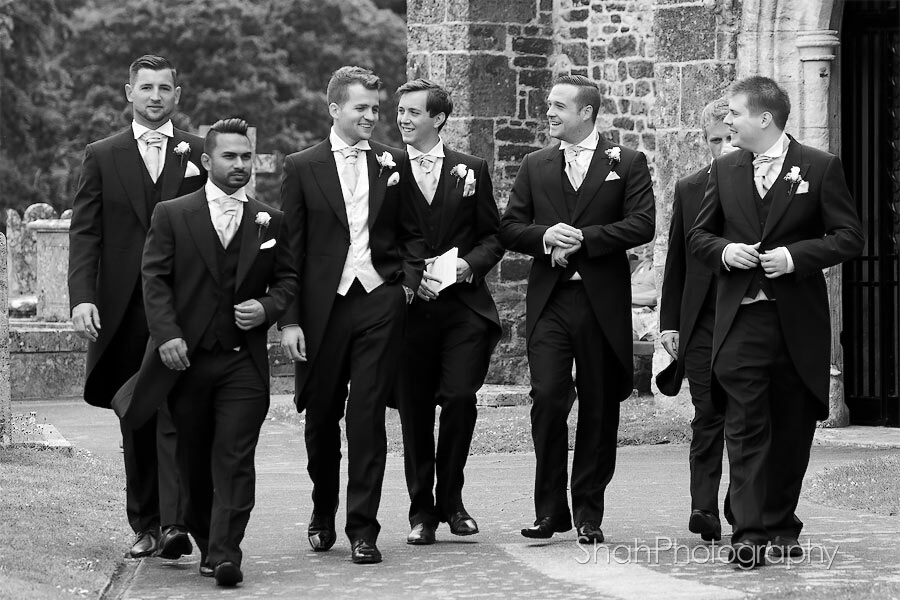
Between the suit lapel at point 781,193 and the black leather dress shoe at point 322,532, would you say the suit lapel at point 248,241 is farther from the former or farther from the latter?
the suit lapel at point 781,193

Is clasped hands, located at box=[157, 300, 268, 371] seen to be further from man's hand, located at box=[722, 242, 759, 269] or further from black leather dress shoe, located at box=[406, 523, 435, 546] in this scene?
man's hand, located at box=[722, 242, 759, 269]

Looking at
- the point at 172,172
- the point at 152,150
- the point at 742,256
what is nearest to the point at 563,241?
the point at 742,256

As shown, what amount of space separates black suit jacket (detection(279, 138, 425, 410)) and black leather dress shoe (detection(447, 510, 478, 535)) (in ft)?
2.96

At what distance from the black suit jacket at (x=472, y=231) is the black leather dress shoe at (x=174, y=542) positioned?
1.71 metres

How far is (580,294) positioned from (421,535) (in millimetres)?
1284

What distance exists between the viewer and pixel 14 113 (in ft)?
137

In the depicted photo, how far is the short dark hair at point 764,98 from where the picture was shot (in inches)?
309

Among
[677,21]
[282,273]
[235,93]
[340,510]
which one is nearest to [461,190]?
[282,273]

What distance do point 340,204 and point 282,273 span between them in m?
0.47

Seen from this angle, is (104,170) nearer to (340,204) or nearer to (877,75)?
(340,204)

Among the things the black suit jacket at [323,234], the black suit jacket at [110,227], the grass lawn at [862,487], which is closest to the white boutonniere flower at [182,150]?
the black suit jacket at [110,227]

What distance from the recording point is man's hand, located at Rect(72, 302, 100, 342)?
26.4 ft

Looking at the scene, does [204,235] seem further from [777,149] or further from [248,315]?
[777,149]

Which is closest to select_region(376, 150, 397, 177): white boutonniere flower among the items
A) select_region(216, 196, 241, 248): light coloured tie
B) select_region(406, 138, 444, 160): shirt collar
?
select_region(406, 138, 444, 160): shirt collar
